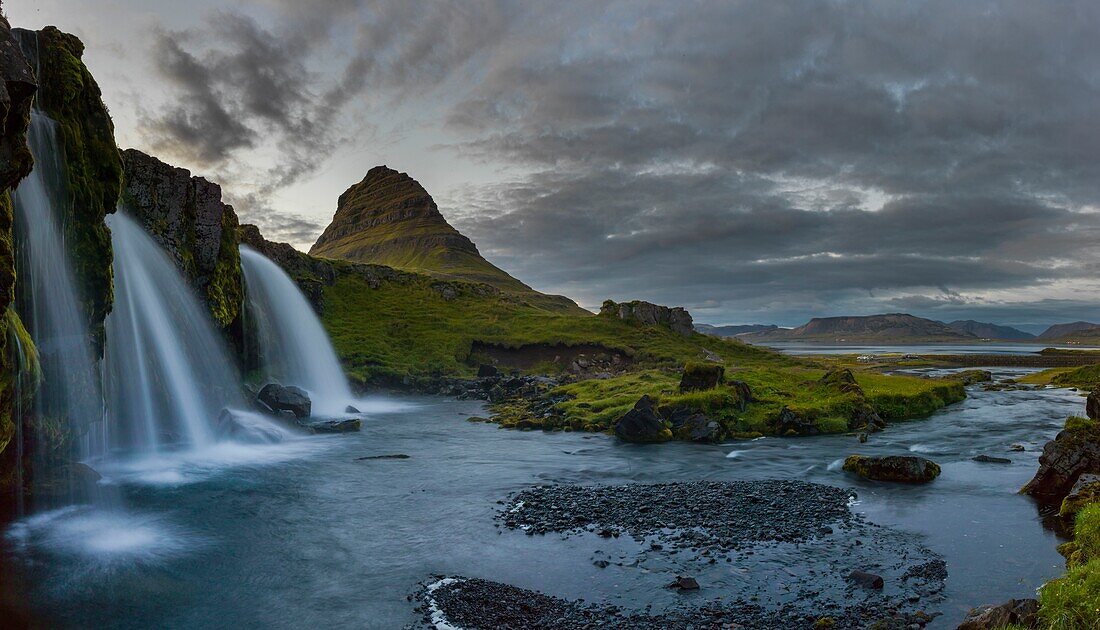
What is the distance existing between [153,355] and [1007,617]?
152 ft

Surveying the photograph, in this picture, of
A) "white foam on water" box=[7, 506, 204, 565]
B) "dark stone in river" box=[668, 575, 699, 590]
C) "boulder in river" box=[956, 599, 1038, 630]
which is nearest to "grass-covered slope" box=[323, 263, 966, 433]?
"dark stone in river" box=[668, 575, 699, 590]

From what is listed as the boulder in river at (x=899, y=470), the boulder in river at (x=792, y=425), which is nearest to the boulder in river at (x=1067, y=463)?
the boulder in river at (x=899, y=470)

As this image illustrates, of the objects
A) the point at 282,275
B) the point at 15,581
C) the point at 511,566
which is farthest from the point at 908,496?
the point at 282,275

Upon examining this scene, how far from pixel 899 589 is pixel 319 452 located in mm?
35286

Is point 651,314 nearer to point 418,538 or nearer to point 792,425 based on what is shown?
point 792,425

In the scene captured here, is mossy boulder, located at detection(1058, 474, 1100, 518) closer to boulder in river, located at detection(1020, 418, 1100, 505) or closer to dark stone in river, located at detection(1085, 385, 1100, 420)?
boulder in river, located at detection(1020, 418, 1100, 505)

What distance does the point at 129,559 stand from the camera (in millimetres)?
20516

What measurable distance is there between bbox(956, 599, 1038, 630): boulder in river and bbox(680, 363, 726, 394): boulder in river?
3929cm

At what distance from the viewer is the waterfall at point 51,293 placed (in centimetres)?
2616

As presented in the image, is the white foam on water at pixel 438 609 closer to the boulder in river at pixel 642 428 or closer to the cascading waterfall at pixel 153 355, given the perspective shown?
the boulder in river at pixel 642 428

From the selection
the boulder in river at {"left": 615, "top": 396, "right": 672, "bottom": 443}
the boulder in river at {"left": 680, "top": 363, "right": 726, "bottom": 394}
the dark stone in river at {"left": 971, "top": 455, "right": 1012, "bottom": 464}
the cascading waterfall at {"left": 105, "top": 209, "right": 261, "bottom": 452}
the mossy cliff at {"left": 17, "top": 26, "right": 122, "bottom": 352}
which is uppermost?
the mossy cliff at {"left": 17, "top": 26, "right": 122, "bottom": 352}

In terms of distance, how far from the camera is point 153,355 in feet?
133

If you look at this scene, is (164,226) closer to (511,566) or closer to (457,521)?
(457,521)

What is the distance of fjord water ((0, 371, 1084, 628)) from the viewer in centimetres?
1745
